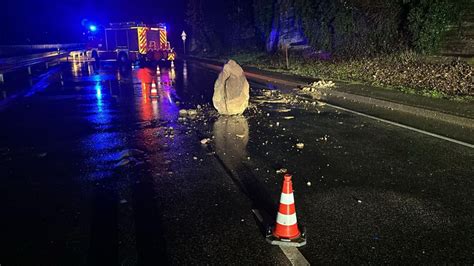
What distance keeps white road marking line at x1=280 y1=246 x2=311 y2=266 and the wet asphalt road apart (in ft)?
0.22

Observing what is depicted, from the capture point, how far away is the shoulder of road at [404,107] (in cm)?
888

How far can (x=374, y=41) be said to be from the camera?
19312 millimetres

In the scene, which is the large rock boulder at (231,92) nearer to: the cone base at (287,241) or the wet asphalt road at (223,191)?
the wet asphalt road at (223,191)

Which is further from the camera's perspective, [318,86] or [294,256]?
[318,86]

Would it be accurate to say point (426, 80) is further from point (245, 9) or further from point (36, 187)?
point (245, 9)

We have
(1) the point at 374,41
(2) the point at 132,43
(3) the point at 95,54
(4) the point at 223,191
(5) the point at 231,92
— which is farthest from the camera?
(3) the point at 95,54

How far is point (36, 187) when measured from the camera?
18.7ft

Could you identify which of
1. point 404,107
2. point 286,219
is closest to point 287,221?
point 286,219

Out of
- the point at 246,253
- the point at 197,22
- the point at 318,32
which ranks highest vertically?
the point at 197,22

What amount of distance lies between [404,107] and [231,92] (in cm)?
494

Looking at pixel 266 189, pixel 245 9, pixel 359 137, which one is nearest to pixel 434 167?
pixel 359 137

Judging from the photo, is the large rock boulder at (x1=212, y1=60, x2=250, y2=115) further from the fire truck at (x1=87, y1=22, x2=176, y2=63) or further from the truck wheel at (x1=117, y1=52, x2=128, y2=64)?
the truck wheel at (x1=117, y1=52, x2=128, y2=64)

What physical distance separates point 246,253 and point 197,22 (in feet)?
166

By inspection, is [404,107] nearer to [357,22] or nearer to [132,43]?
[357,22]
